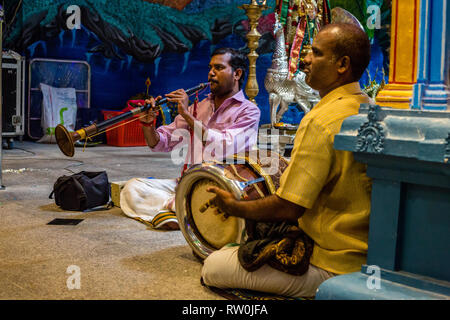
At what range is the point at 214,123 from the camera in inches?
153

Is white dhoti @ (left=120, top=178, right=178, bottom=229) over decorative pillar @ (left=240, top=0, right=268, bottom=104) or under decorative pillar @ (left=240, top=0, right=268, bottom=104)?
under

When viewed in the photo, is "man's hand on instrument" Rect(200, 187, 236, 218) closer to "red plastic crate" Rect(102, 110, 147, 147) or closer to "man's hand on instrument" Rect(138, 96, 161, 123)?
"man's hand on instrument" Rect(138, 96, 161, 123)

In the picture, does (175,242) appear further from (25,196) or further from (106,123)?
(25,196)

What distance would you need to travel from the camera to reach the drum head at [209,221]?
9.17 feet

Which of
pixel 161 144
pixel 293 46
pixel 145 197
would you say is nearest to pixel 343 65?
pixel 161 144

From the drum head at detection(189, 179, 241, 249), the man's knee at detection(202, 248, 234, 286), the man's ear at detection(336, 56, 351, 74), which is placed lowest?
the man's knee at detection(202, 248, 234, 286)

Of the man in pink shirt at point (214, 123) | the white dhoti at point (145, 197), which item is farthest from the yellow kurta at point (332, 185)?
the white dhoti at point (145, 197)

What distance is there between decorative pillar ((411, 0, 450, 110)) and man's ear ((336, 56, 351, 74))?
415mm

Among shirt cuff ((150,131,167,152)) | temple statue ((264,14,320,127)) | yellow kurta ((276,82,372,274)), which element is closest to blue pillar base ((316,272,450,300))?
yellow kurta ((276,82,372,274))

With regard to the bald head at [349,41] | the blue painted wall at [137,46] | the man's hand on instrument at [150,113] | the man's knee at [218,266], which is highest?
the blue painted wall at [137,46]

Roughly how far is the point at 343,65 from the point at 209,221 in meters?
1.21

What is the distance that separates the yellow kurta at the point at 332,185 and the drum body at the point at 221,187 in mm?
600

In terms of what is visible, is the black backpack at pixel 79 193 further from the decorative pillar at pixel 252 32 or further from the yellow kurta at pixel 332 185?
the yellow kurta at pixel 332 185

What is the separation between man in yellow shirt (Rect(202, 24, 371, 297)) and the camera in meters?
2.01
